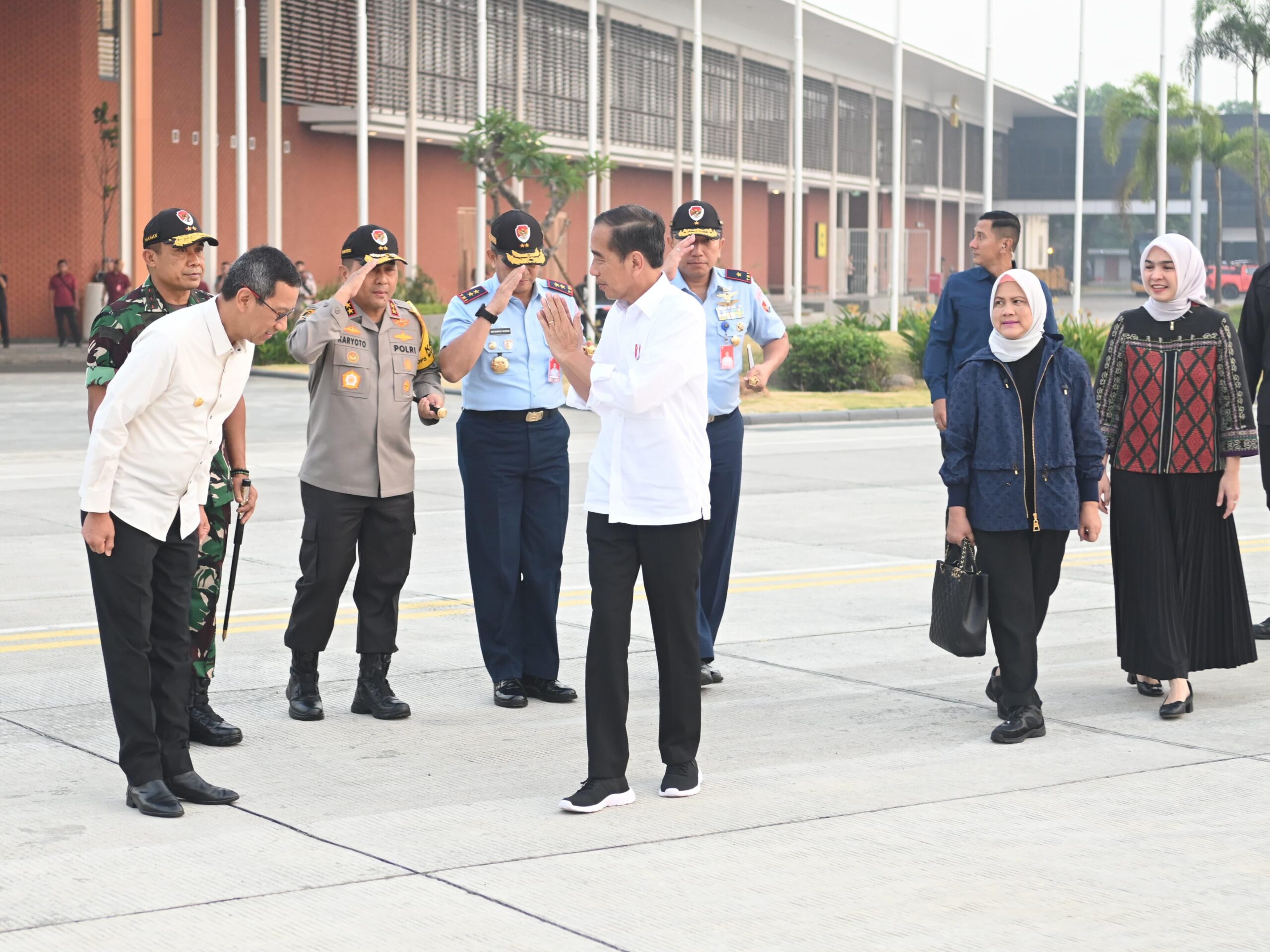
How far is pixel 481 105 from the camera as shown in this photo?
36.3m

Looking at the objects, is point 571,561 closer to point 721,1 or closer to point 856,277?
point 721,1

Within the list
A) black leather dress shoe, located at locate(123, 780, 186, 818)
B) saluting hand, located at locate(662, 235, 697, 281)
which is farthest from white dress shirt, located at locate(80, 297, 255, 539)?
saluting hand, located at locate(662, 235, 697, 281)

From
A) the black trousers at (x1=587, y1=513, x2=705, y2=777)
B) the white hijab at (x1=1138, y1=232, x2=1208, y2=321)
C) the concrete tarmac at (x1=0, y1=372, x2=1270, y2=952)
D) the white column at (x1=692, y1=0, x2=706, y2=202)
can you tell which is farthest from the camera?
the white column at (x1=692, y1=0, x2=706, y2=202)

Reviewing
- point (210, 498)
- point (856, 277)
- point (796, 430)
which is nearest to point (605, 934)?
point (210, 498)

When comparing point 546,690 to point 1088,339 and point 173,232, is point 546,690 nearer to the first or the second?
point 173,232

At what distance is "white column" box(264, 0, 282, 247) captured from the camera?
122 ft

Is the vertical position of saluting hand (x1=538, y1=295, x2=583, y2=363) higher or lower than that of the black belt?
higher

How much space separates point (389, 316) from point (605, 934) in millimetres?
3397

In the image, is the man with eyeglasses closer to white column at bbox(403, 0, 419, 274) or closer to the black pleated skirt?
the black pleated skirt

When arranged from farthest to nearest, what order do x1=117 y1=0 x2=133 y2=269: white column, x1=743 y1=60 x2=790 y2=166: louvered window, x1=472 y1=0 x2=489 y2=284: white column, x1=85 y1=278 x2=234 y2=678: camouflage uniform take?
x1=743 y1=60 x2=790 y2=166: louvered window
x1=472 y1=0 x2=489 y2=284: white column
x1=117 y1=0 x2=133 y2=269: white column
x1=85 y1=278 x2=234 y2=678: camouflage uniform

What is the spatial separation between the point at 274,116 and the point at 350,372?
32.3 meters

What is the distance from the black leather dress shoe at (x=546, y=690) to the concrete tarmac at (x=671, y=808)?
0.09 meters

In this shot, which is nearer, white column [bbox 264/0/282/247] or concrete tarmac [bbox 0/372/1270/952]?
concrete tarmac [bbox 0/372/1270/952]

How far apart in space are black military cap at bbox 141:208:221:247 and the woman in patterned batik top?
3722 mm
